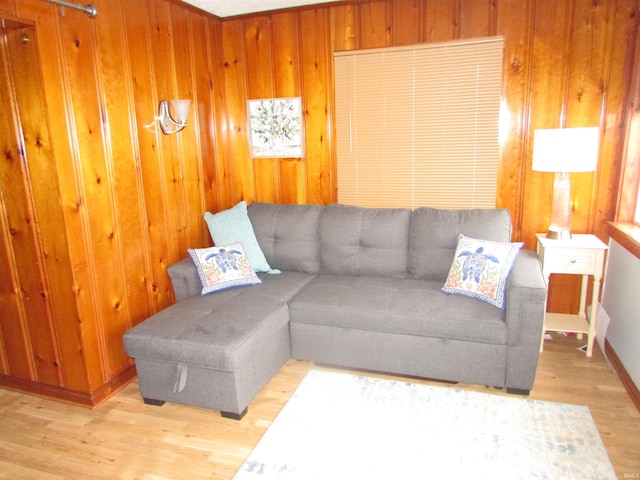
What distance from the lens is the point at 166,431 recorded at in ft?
7.86

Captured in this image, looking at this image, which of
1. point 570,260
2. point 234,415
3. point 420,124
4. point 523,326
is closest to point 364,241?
point 420,124

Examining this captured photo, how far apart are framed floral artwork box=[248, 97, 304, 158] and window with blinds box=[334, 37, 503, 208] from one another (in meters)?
0.34

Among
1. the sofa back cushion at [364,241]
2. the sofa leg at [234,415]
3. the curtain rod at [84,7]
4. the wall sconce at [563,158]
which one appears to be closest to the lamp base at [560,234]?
the wall sconce at [563,158]

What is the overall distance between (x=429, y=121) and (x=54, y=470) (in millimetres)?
3088

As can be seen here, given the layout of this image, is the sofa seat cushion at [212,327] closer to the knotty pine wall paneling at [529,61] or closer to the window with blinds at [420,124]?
the window with blinds at [420,124]

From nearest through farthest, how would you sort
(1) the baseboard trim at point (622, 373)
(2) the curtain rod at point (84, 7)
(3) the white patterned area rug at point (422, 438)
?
(3) the white patterned area rug at point (422, 438) → (2) the curtain rod at point (84, 7) → (1) the baseboard trim at point (622, 373)

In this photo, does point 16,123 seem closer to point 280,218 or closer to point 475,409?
point 280,218

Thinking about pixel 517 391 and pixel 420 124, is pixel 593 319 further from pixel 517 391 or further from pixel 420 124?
pixel 420 124

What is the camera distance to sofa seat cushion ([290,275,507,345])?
8.33ft

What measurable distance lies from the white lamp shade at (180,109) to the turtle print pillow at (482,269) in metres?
2.01

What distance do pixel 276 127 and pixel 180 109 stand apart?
906 millimetres

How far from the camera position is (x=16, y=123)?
237cm

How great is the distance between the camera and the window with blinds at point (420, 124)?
3264 mm

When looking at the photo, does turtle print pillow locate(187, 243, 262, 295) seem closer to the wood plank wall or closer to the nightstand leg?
the wood plank wall
